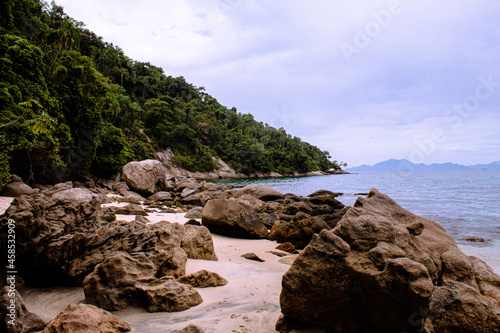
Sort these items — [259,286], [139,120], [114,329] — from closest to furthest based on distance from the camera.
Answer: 1. [114,329]
2. [259,286]
3. [139,120]

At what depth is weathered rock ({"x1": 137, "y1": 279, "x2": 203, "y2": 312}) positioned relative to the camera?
127 inches

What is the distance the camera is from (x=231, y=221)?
27.1 ft

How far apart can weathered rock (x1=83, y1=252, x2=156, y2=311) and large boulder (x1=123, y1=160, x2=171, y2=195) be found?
1887cm

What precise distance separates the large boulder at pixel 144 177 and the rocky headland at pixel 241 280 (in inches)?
683

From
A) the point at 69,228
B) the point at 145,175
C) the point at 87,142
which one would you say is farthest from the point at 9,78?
the point at 69,228

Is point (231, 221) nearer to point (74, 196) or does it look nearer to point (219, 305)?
point (74, 196)

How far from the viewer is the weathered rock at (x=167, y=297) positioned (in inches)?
127

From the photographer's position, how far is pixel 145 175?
860 inches

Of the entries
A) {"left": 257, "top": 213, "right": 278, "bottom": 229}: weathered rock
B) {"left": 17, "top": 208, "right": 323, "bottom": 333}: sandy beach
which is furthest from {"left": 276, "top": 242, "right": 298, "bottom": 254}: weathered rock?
{"left": 257, "top": 213, "right": 278, "bottom": 229}: weathered rock

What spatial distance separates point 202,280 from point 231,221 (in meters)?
4.19

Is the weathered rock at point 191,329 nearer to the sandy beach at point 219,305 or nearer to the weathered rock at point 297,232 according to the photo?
the sandy beach at point 219,305

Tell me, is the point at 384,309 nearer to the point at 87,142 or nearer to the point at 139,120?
the point at 87,142

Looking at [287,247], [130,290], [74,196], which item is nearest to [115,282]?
[130,290]

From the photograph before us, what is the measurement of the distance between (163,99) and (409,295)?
69608mm
